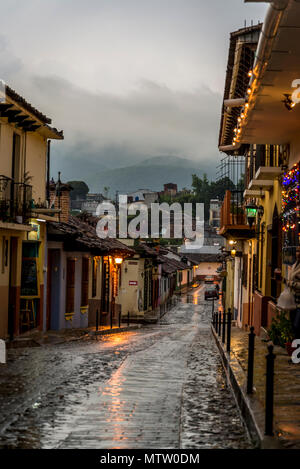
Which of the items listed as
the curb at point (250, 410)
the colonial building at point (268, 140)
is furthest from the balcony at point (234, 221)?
the curb at point (250, 410)

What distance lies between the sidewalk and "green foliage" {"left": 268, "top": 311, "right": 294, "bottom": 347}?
0.74ft

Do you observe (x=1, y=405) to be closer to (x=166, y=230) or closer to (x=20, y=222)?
(x=20, y=222)

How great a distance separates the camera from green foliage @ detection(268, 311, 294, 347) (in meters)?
12.4

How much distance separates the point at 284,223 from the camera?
14.5 m

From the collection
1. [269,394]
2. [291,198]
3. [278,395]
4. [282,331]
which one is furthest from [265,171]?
[269,394]

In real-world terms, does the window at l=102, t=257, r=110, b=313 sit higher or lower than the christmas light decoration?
lower

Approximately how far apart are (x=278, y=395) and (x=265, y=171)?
25.9ft

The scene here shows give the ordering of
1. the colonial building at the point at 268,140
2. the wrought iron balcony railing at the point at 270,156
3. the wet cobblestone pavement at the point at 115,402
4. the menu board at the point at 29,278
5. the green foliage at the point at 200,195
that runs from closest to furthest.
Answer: the wet cobblestone pavement at the point at 115,402, the colonial building at the point at 268,140, the wrought iron balcony railing at the point at 270,156, the menu board at the point at 29,278, the green foliage at the point at 200,195

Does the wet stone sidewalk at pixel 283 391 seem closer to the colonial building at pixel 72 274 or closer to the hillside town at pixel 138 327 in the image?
the hillside town at pixel 138 327

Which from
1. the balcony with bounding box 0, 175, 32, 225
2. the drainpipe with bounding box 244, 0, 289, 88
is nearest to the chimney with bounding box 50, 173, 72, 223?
the balcony with bounding box 0, 175, 32, 225

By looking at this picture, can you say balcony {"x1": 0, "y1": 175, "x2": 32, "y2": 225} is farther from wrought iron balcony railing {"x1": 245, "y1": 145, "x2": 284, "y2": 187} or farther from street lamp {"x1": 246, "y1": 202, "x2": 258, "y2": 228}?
street lamp {"x1": 246, "y1": 202, "x2": 258, "y2": 228}

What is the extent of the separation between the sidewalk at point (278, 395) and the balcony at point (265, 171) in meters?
4.45

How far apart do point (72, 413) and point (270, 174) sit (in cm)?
942

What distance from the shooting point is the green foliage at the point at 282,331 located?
40.7ft
